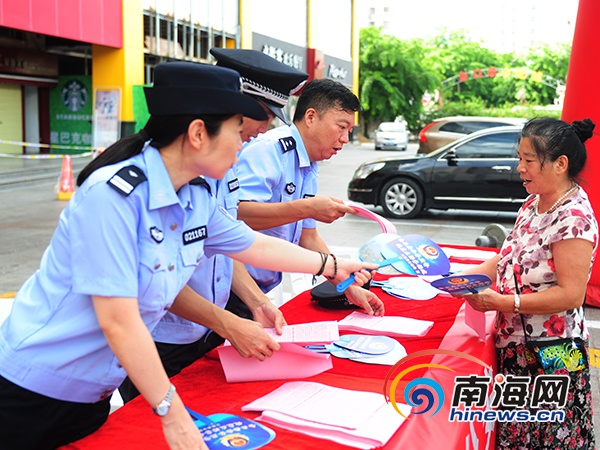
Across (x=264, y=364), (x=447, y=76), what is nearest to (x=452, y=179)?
(x=264, y=364)

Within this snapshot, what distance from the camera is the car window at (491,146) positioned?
9.44 m

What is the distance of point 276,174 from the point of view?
2.62 meters

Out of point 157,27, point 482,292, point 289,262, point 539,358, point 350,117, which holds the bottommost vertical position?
point 539,358

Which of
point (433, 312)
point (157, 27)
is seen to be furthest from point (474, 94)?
point (433, 312)

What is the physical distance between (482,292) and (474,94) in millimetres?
60369

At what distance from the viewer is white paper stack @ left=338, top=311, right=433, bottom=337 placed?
2430mm

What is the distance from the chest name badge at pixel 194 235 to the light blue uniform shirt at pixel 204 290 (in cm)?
38

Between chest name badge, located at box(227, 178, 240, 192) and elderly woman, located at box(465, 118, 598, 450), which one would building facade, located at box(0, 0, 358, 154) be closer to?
chest name badge, located at box(227, 178, 240, 192)

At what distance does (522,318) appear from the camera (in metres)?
2.33

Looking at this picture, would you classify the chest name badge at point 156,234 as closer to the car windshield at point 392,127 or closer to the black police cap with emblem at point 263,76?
the black police cap with emblem at point 263,76

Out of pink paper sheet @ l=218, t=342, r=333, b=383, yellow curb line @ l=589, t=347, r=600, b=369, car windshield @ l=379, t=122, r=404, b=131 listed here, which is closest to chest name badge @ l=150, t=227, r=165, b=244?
pink paper sheet @ l=218, t=342, r=333, b=383

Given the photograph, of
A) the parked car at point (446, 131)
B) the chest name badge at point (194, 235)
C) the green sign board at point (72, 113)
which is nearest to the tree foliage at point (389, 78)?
the green sign board at point (72, 113)

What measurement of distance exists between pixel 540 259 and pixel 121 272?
1.53 metres

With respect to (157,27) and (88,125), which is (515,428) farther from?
(88,125)
